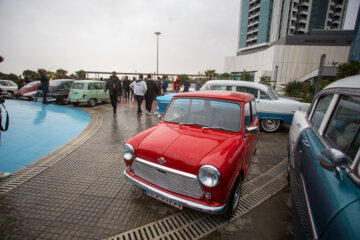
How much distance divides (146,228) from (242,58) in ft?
234

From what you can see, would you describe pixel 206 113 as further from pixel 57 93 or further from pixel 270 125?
pixel 57 93

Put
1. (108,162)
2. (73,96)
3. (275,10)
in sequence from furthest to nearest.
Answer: (275,10), (73,96), (108,162)

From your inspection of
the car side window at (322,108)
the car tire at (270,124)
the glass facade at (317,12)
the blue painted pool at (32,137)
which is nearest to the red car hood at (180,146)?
the car side window at (322,108)

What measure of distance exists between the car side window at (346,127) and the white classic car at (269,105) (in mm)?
4606

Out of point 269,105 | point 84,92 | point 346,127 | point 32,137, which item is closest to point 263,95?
point 269,105

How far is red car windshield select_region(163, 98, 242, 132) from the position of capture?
2.87 meters

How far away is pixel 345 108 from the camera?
1.98 metres

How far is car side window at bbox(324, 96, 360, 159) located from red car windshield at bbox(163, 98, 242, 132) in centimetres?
113

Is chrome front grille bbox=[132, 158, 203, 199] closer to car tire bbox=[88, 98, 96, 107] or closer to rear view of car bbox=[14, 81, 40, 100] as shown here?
car tire bbox=[88, 98, 96, 107]

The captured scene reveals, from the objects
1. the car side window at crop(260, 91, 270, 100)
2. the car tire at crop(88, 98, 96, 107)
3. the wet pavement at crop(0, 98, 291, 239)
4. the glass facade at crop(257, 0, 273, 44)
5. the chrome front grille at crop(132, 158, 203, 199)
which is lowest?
the wet pavement at crop(0, 98, 291, 239)

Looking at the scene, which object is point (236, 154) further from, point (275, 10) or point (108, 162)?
point (275, 10)

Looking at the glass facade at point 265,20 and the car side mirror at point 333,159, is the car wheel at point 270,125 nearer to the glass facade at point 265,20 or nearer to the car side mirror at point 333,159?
the car side mirror at point 333,159

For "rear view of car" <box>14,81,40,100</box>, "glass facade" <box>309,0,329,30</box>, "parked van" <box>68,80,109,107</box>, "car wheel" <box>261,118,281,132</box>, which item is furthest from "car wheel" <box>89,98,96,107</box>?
"glass facade" <box>309,0,329,30</box>

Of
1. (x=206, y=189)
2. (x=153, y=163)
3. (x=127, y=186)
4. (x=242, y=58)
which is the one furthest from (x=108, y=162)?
(x=242, y=58)
